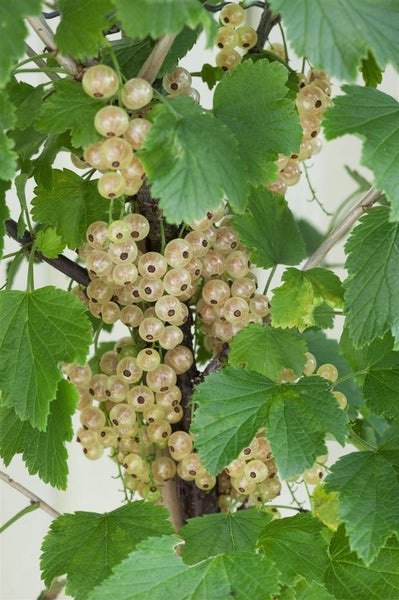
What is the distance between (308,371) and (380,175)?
195mm

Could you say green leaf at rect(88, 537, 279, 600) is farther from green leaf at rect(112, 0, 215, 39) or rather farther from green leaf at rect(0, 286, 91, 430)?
green leaf at rect(112, 0, 215, 39)

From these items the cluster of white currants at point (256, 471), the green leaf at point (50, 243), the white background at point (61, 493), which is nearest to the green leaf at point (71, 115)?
the green leaf at point (50, 243)

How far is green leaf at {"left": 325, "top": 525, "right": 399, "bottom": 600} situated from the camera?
592 mm

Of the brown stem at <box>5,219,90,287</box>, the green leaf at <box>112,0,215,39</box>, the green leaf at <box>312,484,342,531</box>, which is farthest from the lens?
the green leaf at <box>312,484,342,531</box>

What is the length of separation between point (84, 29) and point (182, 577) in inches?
12.5

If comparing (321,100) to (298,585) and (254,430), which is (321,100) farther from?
(298,585)

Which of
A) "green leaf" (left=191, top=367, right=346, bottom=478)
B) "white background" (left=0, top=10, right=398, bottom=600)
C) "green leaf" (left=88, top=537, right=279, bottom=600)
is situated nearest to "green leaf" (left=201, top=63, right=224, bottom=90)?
"green leaf" (left=191, top=367, right=346, bottom=478)

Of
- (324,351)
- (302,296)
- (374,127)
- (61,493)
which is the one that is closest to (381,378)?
(302,296)

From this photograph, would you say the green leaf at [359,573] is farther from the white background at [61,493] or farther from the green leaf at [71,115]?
the white background at [61,493]

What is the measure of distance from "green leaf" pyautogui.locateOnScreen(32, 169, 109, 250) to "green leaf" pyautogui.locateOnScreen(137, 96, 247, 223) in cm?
14

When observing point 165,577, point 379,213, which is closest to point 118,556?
point 165,577

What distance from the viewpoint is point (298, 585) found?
2.07 ft

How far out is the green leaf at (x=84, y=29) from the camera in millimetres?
479

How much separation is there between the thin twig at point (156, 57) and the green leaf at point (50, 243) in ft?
0.43
